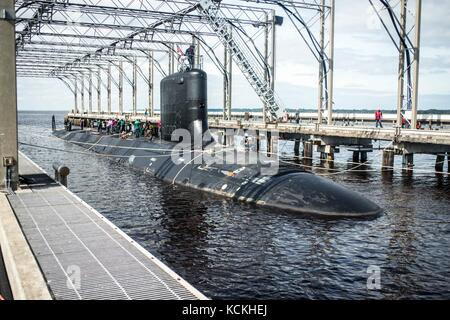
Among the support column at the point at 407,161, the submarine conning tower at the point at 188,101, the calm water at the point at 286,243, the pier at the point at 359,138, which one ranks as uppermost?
the submarine conning tower at the point at 188,101

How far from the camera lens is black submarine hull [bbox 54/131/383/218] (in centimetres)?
1717

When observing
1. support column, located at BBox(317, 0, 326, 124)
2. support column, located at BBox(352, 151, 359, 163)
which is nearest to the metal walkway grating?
support column, located at BBox(317, 0, 326, 124)

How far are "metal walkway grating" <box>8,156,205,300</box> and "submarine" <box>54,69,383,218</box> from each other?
7603 mm

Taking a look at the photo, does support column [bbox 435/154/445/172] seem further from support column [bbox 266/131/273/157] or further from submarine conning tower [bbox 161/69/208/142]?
submarine conning tower [bbox 161/69/208/142]

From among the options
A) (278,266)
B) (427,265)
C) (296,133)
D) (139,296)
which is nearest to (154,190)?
(278,266)

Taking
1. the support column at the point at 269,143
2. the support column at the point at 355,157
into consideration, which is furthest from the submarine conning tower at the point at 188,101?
the support column at the point at 269,143

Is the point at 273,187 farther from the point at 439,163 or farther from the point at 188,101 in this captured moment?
the point at 439,163

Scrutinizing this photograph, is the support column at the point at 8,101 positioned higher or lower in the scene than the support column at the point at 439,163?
higher

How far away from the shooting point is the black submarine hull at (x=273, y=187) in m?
17.2

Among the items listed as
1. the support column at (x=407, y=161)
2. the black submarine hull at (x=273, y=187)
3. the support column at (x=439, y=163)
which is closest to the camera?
the black submarine hull at (x=273, y=187)

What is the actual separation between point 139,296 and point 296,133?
104 ft

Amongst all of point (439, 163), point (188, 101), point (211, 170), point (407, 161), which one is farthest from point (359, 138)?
point (211, 170)

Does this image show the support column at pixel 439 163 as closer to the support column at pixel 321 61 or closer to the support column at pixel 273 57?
the support column at pixel 321 61

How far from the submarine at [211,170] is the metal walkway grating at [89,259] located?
7.60m
